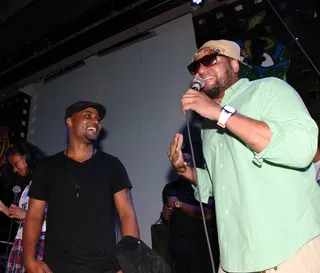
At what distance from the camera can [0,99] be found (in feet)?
20.5

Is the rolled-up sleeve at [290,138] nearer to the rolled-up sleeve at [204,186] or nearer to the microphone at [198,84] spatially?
the microphone at [198,84]

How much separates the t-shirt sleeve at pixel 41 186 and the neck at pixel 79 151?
234 millimetres

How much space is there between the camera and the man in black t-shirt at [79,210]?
1981 millimetres

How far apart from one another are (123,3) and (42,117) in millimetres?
2796

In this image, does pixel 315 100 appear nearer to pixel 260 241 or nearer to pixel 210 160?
pixel 210 160

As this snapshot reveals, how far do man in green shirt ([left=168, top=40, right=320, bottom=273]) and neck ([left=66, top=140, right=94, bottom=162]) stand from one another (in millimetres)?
1200

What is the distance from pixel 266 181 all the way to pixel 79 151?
5.07ft

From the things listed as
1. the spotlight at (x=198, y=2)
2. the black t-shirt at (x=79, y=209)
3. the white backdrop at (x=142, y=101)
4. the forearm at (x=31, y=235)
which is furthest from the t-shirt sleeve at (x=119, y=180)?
the spotlight at (x=198, y=2)

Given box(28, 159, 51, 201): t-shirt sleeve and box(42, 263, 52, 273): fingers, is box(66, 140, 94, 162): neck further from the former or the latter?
box(42, 263, 52, 273): fingers

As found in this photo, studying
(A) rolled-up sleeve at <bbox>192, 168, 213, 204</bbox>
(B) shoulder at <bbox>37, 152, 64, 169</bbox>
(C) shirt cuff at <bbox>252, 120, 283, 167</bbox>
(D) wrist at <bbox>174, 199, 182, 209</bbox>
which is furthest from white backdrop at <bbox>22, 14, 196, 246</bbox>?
(C) shirt cuff at <bbox>252, 120, 283, 167</bbox>

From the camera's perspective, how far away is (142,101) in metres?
4.72

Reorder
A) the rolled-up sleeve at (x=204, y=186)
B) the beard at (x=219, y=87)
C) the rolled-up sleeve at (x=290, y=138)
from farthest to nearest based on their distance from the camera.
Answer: the rolled-up sleeve at (x=204, y=186) < the beard at (x=219, y=87) < the rolled-up sleeve at (x=290, y=138)

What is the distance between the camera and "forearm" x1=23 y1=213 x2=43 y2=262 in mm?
2090

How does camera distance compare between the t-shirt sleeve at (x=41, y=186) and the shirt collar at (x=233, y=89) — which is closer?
the shirt collar at (x=233, y=89)
